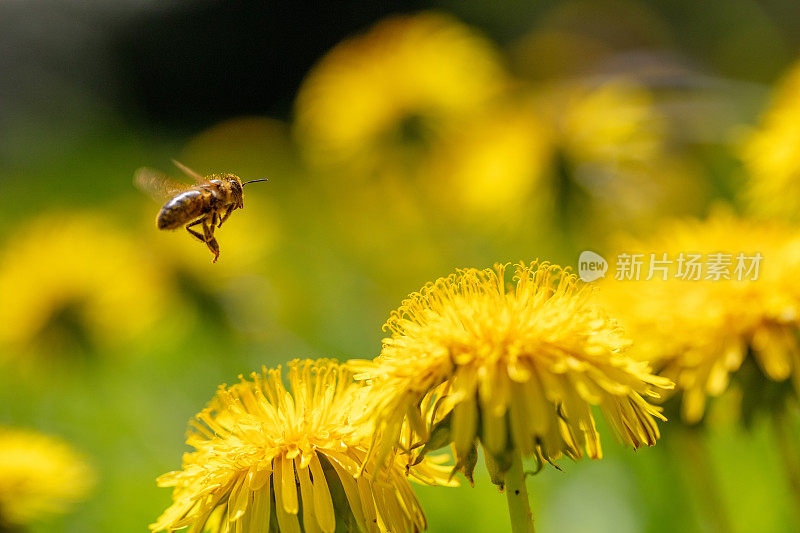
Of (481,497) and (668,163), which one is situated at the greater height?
(668,163)

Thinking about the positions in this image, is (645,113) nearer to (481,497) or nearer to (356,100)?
(356,100)

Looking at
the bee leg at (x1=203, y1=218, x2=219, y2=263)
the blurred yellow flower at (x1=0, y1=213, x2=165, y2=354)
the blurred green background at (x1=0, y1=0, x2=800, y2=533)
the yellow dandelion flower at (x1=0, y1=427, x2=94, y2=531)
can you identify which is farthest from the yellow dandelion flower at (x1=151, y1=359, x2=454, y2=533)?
the blurred yellow flower at (x1=0, y1=213, x2=165, y2=354)

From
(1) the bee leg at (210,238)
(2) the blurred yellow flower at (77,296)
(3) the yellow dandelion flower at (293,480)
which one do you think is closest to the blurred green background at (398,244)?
(2) the blurred yellow flower at (77,296)

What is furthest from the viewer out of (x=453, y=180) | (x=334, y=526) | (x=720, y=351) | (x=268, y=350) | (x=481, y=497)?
(x=453, y=180)

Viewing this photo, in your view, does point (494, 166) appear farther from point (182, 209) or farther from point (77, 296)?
point (182, 209)

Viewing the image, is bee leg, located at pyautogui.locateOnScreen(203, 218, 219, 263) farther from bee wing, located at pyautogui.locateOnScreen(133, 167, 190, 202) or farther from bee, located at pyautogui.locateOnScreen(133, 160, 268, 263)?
bee wing, located at pyautogui.locateOnScreen(133, 167, 190, 202)

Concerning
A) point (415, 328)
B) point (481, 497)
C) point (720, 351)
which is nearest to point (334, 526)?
point (415, 328)

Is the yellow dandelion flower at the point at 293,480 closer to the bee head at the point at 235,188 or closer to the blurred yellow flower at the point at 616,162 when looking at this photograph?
the bee head at the point at 235,188

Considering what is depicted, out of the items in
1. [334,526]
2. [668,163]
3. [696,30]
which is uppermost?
[696,30]
